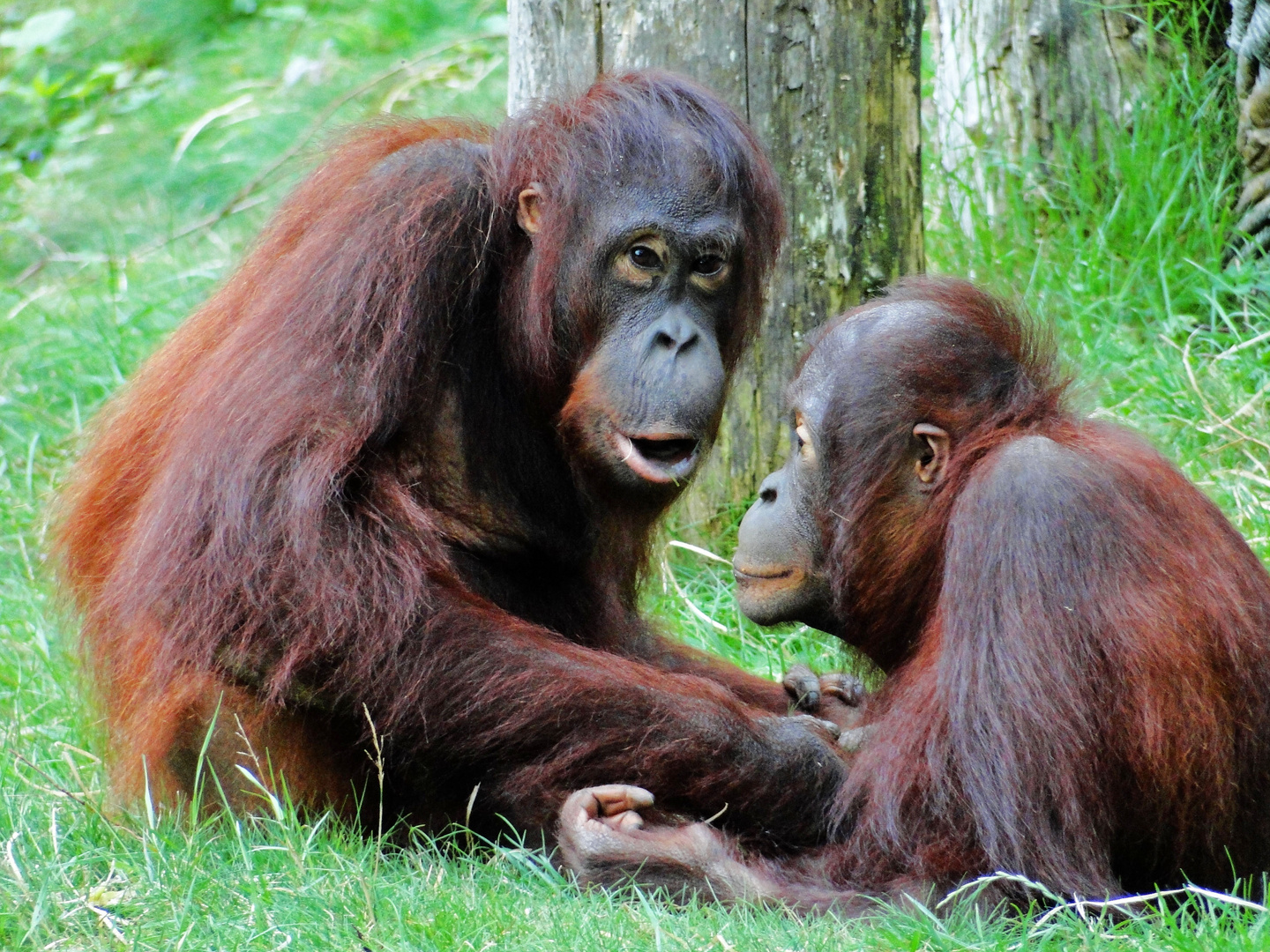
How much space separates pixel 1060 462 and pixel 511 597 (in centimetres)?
121

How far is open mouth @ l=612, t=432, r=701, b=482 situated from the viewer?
3141 mm

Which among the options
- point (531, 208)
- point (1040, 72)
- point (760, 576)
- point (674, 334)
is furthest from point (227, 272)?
point (1040, 72)

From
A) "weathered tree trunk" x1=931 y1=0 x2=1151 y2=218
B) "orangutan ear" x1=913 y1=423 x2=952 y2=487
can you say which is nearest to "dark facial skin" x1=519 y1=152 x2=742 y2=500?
"orangutan ear" x1=913 y1=423 x2=952 y2=487

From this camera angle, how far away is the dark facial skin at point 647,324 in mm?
3125

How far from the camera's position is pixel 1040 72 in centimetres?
548

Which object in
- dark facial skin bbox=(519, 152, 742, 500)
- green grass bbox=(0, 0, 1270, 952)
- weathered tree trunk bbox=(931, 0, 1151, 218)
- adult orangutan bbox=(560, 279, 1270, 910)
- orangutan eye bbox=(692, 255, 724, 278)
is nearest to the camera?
green grass bbox=(0, 0, 1270, 952)

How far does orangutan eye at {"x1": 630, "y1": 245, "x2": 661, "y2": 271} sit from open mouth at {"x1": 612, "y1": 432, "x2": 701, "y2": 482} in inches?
13.8

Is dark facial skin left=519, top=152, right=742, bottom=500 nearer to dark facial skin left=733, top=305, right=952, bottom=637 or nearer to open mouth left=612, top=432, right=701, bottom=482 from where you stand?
open mouth left=612, top=432, right=701, bottom=482

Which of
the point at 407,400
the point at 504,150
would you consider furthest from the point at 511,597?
the point at 504,150

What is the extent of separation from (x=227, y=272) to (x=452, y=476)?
213 cm

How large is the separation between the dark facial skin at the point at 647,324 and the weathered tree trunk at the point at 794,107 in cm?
98

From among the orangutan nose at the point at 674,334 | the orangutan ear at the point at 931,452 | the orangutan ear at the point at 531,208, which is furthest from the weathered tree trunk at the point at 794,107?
the orangutan ear at the point at 931,452

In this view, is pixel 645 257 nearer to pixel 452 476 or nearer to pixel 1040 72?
pixel 452 476

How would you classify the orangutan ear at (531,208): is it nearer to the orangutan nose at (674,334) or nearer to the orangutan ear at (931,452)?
the orangutan nose at (674,334)
